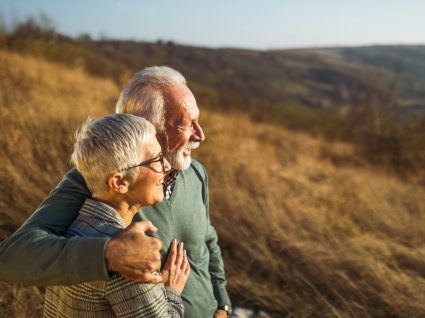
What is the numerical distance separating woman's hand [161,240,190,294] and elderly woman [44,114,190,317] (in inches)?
2.1

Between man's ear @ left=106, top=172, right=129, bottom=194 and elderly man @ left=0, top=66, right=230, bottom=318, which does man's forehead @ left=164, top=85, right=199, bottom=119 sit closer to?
elderly man @ left=0, top=66, right=230, bottom=318

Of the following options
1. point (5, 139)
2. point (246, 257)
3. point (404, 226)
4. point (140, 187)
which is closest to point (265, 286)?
point (246, 257)

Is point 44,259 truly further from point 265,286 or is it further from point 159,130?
point 265,286

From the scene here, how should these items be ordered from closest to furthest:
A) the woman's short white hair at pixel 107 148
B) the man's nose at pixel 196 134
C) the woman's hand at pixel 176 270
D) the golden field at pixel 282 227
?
the woman's short white hair at pixel 107 148
the woman's hand at pixel 176 270
the man's nose at pixel 196 134
the golden field at pixel 282 227

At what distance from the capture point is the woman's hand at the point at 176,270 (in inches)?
62.4

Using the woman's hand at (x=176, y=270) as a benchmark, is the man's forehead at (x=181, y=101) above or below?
above

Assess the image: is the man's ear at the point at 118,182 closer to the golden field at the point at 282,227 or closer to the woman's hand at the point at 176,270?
the woman's hand at the point at 176,270

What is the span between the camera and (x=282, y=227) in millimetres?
5113

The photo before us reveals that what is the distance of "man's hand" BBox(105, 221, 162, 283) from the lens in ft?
4.15

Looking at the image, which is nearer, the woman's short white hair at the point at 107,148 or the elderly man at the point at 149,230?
the elderly man at the point at 149,230

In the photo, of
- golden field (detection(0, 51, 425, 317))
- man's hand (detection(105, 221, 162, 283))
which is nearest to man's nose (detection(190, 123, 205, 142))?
man's hand (detection(105, 221, 162, 283))

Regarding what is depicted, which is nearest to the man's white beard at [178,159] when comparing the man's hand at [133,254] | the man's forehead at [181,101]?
the man's forehead at [181,101]

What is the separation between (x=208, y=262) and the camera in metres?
2.21

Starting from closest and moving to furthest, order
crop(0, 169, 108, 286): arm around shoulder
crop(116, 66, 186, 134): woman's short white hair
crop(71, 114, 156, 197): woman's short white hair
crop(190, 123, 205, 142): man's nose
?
crop(0, 169, 108, 286): arm around shoulder, crop(71, 114, 156, 197): woman's short white hair, crop(116, 66, 186, 134): woman's short white hair, crop(190, 123, 205, 142): man's nose
